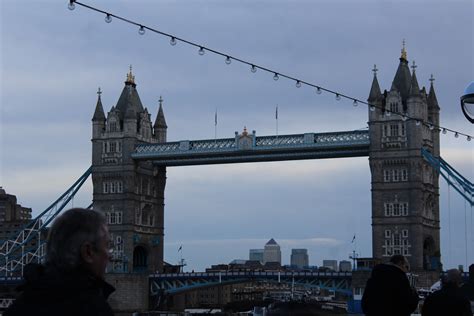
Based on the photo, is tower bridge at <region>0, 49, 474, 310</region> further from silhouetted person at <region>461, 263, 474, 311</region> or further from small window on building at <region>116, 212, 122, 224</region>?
silhouetted person at <region>461, 263, 474, 311</region>

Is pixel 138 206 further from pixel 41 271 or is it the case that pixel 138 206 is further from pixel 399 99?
pixel 41 271

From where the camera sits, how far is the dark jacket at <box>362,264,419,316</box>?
26.3 feet

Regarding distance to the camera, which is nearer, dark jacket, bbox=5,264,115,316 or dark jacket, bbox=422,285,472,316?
dark jacket, bbox=5,264,115,316

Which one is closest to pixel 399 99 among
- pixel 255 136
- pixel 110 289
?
pixel 255 136

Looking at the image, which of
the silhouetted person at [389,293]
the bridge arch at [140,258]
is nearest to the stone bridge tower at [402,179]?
the bridge arch at [140,258]

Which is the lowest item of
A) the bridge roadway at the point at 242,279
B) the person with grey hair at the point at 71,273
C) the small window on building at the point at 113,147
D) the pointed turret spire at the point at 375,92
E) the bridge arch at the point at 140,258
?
the bridge roadway at the point at 242,279

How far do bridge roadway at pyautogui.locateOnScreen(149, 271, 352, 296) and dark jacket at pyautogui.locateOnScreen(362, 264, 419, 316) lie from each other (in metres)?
66.8

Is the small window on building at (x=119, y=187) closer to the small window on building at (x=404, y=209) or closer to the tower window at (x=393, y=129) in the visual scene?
the tower window at (x=393, y=129)

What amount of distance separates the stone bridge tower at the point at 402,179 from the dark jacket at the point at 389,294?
63705 millimetres

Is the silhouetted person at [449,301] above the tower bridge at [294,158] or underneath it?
underneath

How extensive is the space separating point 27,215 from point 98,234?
176 m

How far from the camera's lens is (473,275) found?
9789mm

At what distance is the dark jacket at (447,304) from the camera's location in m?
9.12

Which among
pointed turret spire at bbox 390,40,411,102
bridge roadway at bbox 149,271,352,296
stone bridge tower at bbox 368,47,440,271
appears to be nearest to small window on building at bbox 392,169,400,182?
stone bridge tower at bbox 368,47,440,271
